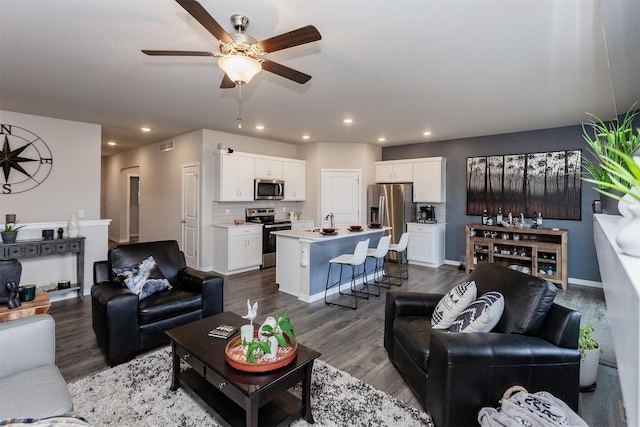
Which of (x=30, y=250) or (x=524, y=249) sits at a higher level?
(x=30, y=250)

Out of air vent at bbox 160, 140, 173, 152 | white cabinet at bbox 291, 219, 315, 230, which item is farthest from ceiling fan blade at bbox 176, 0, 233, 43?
air vent at bbox 160, 140, 173, 152

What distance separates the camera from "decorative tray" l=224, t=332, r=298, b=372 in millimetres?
1755

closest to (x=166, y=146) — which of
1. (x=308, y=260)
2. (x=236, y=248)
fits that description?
(x=236, y=248)

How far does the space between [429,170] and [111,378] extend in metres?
6.06

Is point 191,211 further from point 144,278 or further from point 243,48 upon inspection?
point 243,48

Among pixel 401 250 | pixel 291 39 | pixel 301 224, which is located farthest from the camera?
pixel 301 224

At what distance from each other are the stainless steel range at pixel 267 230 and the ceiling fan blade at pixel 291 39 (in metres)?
4.32

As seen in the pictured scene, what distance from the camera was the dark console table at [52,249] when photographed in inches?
149

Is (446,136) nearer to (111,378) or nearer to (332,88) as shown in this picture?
(332,88)

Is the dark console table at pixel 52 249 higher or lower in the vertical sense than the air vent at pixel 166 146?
lower

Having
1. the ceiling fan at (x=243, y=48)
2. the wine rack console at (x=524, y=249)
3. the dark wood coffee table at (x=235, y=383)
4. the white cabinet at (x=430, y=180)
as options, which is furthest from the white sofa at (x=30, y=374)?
the white cabinet at (x=430, y=180)

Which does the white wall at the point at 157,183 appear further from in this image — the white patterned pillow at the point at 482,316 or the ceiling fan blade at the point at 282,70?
the white patterned pillow at the point at 482,316

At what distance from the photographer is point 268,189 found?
21.0 ft

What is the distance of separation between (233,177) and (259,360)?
176 inches
